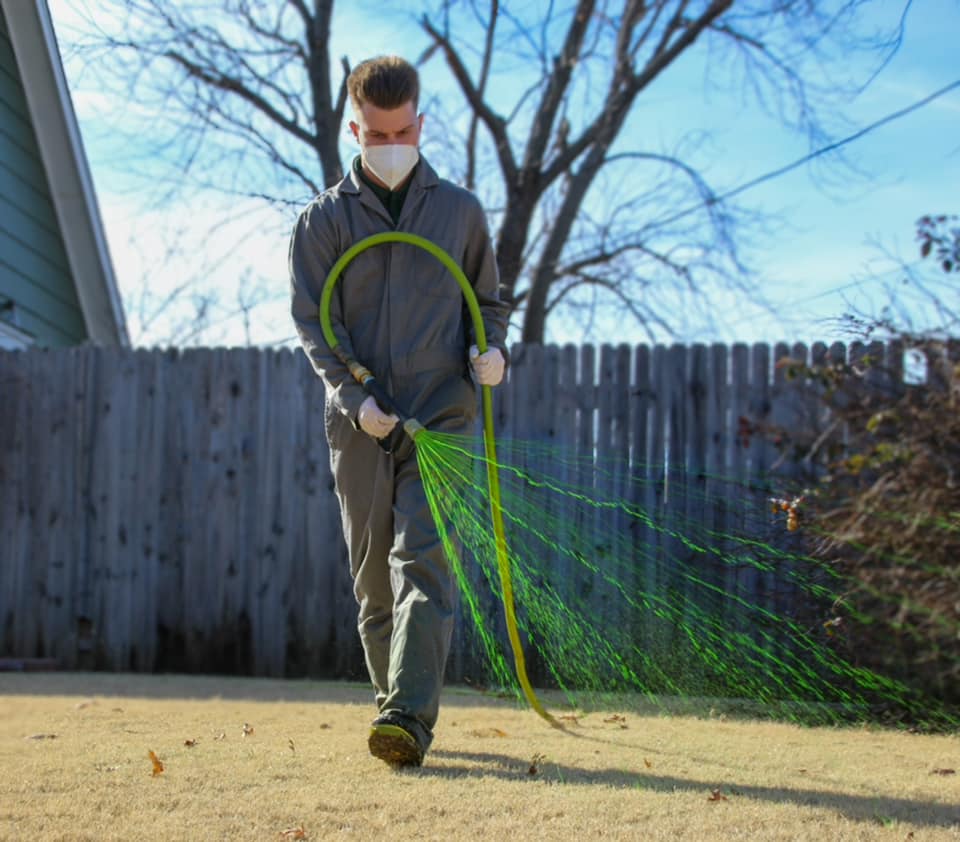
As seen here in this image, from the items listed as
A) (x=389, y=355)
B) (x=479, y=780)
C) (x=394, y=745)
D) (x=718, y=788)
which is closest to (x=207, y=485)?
(x=389, y=355)

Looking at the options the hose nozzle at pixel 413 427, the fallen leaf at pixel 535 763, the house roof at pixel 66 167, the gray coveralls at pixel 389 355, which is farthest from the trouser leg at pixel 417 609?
the house roof at pixel 66 167

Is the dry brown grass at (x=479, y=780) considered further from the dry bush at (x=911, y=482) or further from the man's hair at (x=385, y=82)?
the man's hair at (x=385, y=82)

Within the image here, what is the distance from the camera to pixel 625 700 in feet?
17.9

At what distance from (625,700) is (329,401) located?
2.44 metres

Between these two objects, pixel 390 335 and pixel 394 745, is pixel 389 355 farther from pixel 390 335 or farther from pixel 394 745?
pixel 394 745

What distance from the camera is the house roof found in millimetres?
9109

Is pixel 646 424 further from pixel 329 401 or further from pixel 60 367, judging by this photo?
pixel 60 367

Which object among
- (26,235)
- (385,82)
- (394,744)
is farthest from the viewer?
(26,235)

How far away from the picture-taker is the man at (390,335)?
144 inches

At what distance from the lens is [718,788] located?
323 cm

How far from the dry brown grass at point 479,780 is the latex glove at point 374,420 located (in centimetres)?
100

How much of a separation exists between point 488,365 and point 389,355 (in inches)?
12.8

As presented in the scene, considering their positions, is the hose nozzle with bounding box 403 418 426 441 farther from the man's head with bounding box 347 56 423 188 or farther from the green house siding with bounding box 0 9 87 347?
the green house siding with bounding box 0 9 87 347

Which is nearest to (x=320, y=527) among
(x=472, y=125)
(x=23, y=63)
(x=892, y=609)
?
→ (x=892, y=609)
